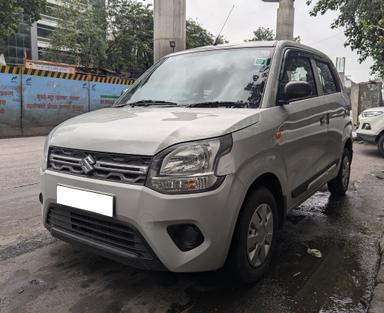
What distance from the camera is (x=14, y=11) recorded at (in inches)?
797

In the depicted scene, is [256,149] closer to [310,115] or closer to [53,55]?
[310,115]

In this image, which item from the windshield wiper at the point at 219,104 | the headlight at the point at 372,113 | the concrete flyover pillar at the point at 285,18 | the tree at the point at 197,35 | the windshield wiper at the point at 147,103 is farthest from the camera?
the tree at the point at 197,35

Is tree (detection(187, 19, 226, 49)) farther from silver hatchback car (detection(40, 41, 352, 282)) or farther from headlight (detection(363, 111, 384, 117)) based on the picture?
silver hatchback car (detection(40, 41, 352, 282))

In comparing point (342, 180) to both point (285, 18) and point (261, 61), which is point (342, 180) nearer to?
point (261, 61)

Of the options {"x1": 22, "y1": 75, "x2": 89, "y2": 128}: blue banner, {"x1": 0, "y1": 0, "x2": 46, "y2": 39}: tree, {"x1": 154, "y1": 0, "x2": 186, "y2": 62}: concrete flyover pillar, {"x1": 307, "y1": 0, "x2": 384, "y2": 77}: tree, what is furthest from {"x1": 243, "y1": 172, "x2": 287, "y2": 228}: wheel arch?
{"x1": 0, "y1": 0, "x2": 46, "y2": 39}: tree

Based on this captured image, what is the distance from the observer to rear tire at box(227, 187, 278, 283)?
8.81 ft

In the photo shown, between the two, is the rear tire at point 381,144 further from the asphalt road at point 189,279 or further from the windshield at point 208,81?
the windshield at point 208,81

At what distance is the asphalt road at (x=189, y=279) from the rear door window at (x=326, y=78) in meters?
1.52

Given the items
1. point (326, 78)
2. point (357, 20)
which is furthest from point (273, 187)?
point (357, 20)

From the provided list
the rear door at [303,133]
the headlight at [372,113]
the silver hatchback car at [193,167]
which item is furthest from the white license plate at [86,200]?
the headlight at [372,113]

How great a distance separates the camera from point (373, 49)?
1589 cm

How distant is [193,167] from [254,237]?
2.70 ft

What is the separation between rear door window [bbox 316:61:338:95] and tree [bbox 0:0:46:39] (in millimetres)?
19004

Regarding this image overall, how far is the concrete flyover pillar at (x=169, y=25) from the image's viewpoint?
41.4 feet
